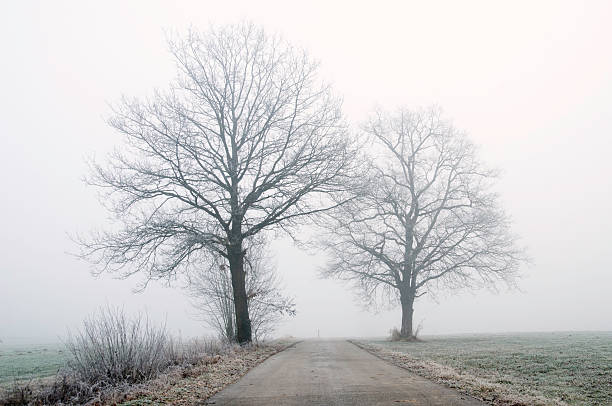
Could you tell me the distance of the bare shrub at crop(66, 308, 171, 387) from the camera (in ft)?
31.4

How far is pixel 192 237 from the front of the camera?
17.0 meters

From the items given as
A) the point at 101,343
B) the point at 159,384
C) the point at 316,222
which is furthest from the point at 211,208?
the point at 159,384

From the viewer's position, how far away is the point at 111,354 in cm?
979

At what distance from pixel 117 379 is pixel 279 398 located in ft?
13.2

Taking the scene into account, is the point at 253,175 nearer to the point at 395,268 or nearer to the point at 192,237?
the point at 192,237

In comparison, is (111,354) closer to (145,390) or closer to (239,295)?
(145,390)

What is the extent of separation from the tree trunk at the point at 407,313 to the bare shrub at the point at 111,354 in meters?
19.6

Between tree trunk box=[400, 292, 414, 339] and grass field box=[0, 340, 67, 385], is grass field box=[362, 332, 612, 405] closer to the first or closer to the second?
grass field box=[0, 340, 67, 385]

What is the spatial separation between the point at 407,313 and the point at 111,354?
20761mm

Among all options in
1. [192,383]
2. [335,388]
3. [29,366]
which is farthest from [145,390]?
[29,366]

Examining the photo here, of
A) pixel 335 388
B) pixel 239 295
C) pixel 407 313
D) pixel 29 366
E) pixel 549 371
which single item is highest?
pixel 239 295

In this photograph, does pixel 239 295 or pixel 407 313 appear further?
pixel 407 313

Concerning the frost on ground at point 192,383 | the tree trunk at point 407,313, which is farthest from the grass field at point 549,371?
the tree trunk at point 407,313

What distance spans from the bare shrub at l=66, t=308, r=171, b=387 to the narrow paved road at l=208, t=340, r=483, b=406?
2.28 metres
